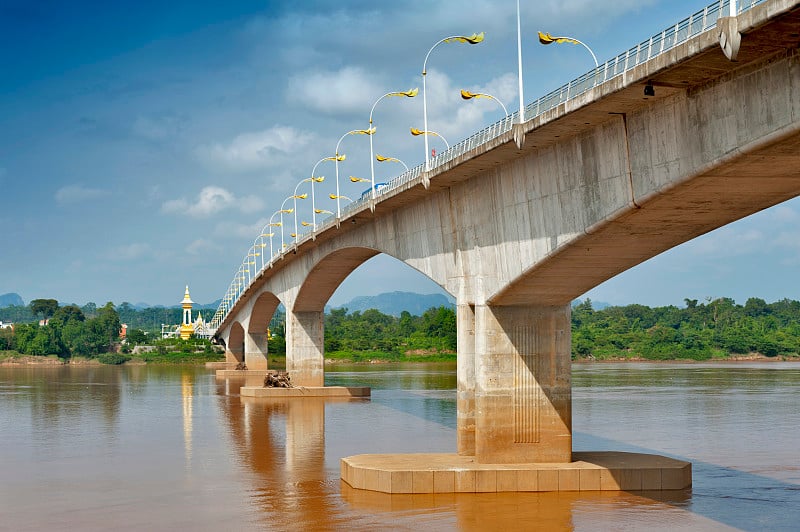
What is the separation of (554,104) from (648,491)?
36.2 ft

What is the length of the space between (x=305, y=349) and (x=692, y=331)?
9458 centimetres

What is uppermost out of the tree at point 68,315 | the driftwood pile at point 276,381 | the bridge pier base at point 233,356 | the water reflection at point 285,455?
the tree at point 68,315

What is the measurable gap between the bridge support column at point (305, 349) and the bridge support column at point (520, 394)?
4010 centimetres

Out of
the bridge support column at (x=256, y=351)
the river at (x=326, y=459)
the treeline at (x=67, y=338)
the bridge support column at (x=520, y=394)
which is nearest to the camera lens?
the river at (x=326, y=459)

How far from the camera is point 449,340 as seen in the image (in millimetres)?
140500

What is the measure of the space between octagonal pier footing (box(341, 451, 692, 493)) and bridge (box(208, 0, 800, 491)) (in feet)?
0.72

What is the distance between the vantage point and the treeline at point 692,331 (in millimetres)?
137625

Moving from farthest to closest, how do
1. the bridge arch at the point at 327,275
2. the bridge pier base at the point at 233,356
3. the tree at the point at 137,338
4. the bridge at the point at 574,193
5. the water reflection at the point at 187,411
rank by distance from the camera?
the tree at the point at 137,338, the bridge pier base at the point at 233,356, the bridge arch at the point at 327,275, the water reflection at the point at 187,411, the bridge at the point at 574,193

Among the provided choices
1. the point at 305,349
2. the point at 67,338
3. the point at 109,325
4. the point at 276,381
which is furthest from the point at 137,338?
the point at 276,381

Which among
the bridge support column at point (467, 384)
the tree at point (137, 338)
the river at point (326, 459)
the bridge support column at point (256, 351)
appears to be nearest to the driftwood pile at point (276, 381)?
the river at point (326, 459)

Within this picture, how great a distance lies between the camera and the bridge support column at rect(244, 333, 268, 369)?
101 metres

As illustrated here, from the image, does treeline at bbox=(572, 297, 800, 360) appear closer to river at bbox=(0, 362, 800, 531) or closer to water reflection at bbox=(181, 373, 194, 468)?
water reflection at bbox=(181, 373, 194, 468)

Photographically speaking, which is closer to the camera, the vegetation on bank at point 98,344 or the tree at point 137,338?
the vegetation on bank at point 98,344

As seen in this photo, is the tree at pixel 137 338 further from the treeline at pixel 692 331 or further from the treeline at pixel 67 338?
the treeline at pixel 692 331
